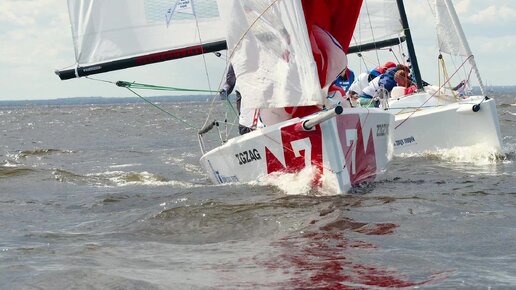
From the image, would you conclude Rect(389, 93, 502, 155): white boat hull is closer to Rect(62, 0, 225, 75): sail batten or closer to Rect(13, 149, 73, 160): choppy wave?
Rect(62, 0, 225, 75): sail batten

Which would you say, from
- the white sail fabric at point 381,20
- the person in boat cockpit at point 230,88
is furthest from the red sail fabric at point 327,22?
the white sail fabric at point 381,20

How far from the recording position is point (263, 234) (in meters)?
6.55

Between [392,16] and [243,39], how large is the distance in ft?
25.0

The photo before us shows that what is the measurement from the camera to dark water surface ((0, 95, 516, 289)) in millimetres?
4951

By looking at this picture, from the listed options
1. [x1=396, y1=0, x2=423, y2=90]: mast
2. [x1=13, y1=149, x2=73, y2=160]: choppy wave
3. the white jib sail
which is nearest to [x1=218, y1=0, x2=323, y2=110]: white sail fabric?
the white jib sail

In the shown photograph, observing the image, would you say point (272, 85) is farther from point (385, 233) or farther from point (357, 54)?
point (357, 54)

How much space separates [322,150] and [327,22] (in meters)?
1.83

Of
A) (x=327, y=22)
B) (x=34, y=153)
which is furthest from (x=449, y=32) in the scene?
(x=34, y=153)

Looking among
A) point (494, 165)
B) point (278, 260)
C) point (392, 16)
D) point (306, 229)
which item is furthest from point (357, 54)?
point (278, 260)

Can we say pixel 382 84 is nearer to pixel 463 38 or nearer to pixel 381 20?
pixel 381 20

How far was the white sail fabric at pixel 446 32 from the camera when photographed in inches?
514

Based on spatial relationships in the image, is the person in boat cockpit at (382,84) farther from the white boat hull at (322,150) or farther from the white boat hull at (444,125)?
the white boat hull at (322,150)

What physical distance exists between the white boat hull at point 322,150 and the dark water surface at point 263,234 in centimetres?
19

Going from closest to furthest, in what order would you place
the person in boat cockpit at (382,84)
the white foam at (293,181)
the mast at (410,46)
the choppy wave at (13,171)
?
the white foam at (293,181)
the choppy wave at (13,171)
the mast at (410,46)
the person in boat cockpit at (382,84)
